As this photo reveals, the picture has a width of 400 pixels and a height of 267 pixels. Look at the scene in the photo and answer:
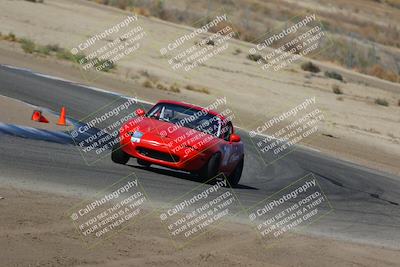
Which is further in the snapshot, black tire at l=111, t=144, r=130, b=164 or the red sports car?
black tire at l=111, t=144, r=130, b=164

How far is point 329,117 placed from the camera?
3647 centimetres

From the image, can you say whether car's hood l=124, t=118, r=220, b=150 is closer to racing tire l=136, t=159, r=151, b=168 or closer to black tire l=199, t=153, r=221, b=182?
black tire l=199, t=153, r=221, b=182

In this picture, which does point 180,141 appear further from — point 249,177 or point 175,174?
point 249,177

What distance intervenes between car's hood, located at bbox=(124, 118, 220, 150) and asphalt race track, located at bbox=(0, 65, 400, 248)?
24.7 inches

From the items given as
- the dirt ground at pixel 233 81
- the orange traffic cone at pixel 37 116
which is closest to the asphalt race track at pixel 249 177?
the orange traffic cone at pixel 37 116

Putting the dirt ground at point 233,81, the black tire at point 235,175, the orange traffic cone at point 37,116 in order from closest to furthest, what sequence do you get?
the black tire at point 235,175, the orange traffic cone at point 37,116, the dirt ground at point 233,81

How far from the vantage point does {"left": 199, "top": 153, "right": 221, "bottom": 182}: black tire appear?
50.1 ft

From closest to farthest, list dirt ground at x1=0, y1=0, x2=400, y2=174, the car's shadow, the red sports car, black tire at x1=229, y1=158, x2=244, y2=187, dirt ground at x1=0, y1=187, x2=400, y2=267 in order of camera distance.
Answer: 1. dirt ground at x1=0, y1=187, x2=400, y2=267
2. the red sports car
3. the car's shadow
4. black tire at x1=229, y1=158, x2=244, y2=187
5. dirt ground at x1=0, y1=0, x2=400, y2=174

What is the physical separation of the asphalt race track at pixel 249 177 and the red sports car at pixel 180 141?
285 millimetres

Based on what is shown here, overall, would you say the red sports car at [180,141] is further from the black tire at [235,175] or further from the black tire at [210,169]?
the black tire at [235,175]

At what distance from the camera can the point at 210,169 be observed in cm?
1528

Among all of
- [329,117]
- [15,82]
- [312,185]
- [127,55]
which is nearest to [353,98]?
[329,117]

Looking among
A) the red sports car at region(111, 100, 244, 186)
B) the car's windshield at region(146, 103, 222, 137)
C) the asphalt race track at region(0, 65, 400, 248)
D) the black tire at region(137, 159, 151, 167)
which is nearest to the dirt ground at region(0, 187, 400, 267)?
the asphalt race track at region(0, 65, 400, 248)

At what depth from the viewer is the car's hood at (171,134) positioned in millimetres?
15008
